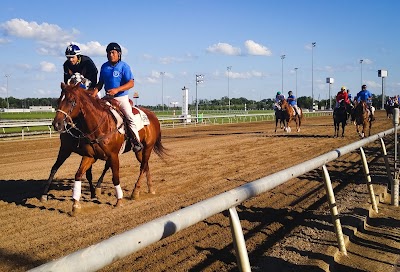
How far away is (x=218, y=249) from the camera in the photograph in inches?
184

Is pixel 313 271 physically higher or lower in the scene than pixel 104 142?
lower

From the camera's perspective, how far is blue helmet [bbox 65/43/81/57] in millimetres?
6934

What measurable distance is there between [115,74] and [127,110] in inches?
26.8

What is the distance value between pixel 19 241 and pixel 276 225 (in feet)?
11.3

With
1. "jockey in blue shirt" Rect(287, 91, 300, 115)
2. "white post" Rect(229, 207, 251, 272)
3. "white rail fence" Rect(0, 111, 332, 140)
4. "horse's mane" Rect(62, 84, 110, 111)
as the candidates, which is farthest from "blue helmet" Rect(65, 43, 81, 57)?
"jockey in blue shirt" Rect(287, 91, 300, 115)

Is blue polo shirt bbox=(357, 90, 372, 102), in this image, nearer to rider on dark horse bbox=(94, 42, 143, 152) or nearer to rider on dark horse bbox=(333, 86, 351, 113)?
rider on dark horse bbox=(333, 86, 351, 113)

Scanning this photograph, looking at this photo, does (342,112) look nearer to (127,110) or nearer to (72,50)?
(127,110)

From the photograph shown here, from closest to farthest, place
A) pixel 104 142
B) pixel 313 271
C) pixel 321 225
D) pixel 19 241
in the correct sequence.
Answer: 1. pixel 313 271
2. pixel 19 241
3. pixel 321 225
4. pixel 104 142

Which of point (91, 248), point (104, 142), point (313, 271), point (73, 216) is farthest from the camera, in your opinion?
point (104, 142)

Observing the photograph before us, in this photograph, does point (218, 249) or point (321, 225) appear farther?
point (321, 225)

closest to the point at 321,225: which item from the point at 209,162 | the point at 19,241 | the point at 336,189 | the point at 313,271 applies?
the point at 313,271

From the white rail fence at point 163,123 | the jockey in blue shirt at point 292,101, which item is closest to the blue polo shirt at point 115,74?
the white rail fence at point 163,123

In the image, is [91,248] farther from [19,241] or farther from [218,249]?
[19,241]

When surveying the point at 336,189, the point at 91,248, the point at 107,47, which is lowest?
the point at 336,189
